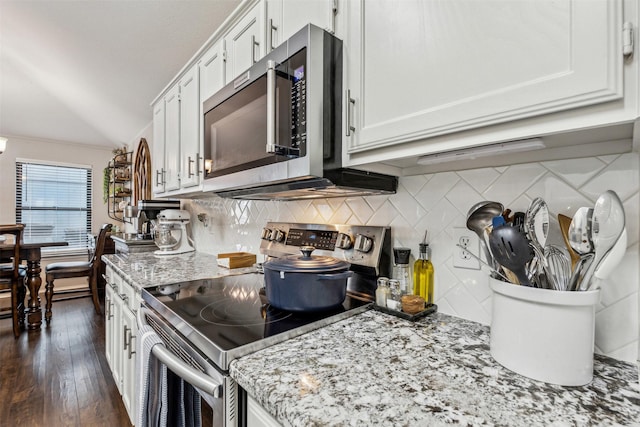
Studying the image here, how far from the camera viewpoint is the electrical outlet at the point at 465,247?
929 millimetres

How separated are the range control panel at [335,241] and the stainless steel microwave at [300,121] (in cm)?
19

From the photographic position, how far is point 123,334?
1.65 meters

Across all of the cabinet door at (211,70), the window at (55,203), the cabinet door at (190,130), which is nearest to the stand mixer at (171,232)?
the cabinet door at (190,130)

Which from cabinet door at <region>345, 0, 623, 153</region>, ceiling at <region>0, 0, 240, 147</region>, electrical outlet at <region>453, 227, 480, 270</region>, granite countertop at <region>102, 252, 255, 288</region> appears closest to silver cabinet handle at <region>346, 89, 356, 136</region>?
cabinet door at <region>345, 0, 623, 153</region>

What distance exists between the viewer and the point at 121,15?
202 centimetres

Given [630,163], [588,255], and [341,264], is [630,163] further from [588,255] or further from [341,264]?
[341,264]

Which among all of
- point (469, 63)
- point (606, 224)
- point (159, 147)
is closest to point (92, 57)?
point (159, 147)

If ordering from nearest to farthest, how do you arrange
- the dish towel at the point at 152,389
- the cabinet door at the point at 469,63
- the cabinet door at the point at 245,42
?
the cabinet door at the point at 469,63
the dish towel at the point at 152,389
the cabinet door at the point at 245,42

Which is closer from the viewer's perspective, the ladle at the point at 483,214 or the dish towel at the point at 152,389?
the ladle at the point at 483,214

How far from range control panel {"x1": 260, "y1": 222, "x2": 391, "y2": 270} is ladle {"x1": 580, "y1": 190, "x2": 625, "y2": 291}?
0.60 meters

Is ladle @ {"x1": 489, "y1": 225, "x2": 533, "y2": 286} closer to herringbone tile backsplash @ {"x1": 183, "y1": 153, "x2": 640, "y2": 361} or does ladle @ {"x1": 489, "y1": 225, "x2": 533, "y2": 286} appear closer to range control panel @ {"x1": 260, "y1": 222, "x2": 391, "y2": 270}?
herringbone tile backsplash @ {"x1": 183, "y1": 153, "x2": 640, "y2": 361}

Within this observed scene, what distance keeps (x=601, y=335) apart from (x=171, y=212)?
8.37ft

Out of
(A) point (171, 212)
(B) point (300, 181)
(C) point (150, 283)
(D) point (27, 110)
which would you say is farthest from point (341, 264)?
(D) point (27, 110)

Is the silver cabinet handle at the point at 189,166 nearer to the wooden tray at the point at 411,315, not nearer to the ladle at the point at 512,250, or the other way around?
the wooden tray at the point at 411,315
